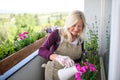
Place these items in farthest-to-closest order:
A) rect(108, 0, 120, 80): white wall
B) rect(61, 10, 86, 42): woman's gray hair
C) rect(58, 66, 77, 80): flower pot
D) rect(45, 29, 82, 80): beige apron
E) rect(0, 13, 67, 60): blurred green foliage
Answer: rect(0, 13, 67, 60): blurred green foliage, rect(45, 29, 82, 80): beige apron, rect(61, 10, 86, 42): woman's gray hair, rect(58, 66, 77, 80): flower pot, rect(108, 0, 120, 80): white wall

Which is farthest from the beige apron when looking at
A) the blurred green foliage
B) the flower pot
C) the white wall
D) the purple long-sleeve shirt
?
the white wall

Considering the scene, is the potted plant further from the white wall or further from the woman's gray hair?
the white wall

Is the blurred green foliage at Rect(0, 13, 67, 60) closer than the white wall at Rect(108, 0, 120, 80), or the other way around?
the white wall at Rect(108, 0, 120, 80)

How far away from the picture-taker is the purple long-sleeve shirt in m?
1.39

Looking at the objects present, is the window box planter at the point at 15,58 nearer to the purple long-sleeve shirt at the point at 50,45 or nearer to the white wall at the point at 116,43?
the purple long-sleeve shirt at the point at 50,45

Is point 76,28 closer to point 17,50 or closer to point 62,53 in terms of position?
point 62,53

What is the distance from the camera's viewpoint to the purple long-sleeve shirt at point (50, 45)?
1390mm

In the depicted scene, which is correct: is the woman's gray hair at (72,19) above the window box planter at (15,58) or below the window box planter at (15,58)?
above

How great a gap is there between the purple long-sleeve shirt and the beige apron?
41mm

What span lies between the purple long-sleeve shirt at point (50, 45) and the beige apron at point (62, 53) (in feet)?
0.14

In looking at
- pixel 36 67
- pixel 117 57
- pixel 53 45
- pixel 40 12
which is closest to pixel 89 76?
pixel 117 57

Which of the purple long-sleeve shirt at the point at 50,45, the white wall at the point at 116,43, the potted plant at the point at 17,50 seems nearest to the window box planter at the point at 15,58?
the potted plant at the point at 17,50

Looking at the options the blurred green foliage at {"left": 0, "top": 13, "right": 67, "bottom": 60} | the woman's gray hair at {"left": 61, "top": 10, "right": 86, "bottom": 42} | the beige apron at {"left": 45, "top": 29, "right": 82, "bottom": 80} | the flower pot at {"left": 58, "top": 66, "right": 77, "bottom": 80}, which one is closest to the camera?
the flower pot at {"left": 58, "top": 66, "right": 77, "bottom": 80}

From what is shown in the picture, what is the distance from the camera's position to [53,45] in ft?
4.95
